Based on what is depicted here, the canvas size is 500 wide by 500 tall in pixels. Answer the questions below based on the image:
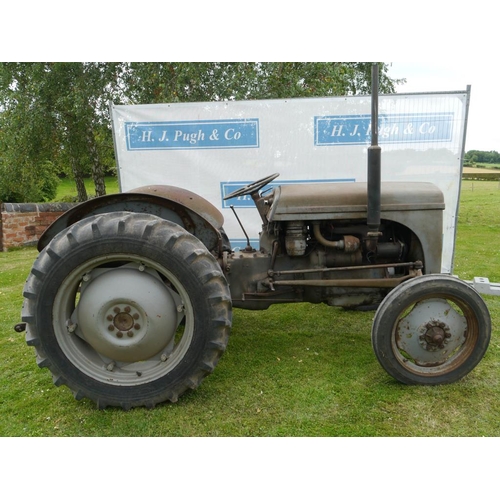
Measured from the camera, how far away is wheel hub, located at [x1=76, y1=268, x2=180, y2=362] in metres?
2.55

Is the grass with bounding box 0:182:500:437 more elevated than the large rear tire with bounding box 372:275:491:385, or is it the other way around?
the large rear tire with bounding box 372:275:491:385

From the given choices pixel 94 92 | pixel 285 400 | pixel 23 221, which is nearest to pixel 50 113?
pixel 94 92

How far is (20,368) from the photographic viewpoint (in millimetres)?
3225

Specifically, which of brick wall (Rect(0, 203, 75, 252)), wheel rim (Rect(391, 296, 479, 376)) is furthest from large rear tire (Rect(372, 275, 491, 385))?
brick wall (Rect(0, 203, 75, 252))

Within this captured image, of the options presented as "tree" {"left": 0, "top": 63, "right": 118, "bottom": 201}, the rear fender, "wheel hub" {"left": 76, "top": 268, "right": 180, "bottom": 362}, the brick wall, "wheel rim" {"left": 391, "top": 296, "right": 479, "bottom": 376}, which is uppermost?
"tree" {"left": 0, "top": 63, "right": 118, "bottom": 201}

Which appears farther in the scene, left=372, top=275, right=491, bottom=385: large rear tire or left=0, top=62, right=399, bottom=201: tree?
left=0, top=62, right=399, bottom=201: tree

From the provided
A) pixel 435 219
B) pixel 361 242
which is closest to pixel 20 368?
pixel 361 242

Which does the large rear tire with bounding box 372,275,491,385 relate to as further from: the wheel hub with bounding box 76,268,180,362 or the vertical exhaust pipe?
the wheel hub with bounding box 76,268,180,362

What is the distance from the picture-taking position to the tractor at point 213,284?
2.48 metres

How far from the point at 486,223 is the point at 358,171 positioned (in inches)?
279

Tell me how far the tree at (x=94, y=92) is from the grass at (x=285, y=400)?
4.55 m

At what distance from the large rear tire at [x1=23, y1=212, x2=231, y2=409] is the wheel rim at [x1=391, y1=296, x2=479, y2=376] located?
117cm

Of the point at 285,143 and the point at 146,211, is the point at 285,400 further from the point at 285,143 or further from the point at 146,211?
the point at 285,143

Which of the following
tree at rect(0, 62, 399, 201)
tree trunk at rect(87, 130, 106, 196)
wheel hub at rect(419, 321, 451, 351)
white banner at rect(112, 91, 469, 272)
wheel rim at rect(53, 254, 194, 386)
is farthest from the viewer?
tree trunk at rect(87, 130, 106, 196)
